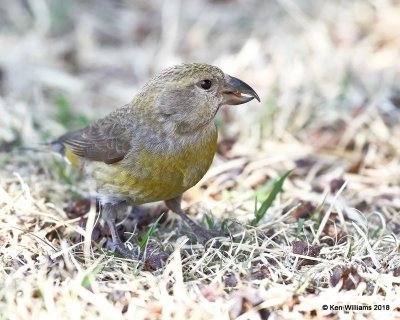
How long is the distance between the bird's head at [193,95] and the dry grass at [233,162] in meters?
0.81

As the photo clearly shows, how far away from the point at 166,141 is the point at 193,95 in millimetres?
377

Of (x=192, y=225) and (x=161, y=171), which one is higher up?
(x=161, y=171)

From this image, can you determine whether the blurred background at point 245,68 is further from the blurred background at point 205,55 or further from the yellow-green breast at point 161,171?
the yellow-green breast at point 161,171

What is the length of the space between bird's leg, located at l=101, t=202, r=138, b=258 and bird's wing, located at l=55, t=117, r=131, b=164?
32 cm

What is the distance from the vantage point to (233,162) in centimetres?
624

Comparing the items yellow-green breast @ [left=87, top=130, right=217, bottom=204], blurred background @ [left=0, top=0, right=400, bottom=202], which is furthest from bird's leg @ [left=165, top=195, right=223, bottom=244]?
blurred background @ [left=0, top=0, right=400, bottom=202]

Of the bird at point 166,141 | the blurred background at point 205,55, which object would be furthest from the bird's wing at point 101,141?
the blurred background at point 205,55

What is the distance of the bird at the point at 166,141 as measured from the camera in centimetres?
491

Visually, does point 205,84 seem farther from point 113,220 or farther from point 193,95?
point 113,220

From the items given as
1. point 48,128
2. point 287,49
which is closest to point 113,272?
point 48,128

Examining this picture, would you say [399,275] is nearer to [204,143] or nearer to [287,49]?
[204,143]

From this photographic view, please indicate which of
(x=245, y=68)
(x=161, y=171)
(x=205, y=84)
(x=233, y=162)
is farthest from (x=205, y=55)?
(x=161, y=171)

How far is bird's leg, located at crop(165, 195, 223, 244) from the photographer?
196 inches

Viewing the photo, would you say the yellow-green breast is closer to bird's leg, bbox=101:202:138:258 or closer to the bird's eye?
bird's leg, bbox=101:202:138:258
